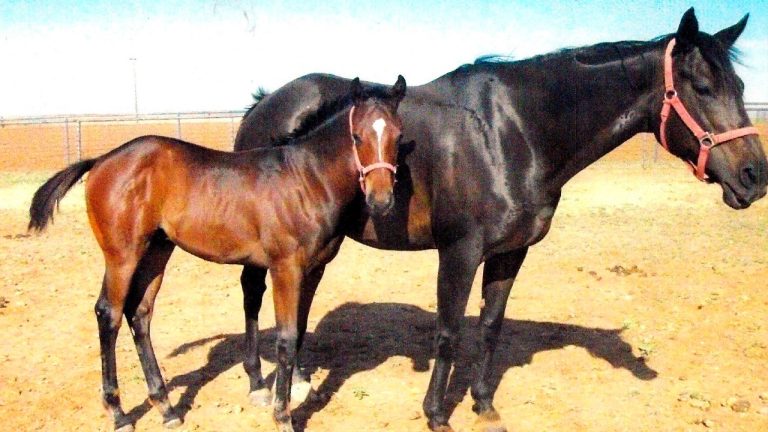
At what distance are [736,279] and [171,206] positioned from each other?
18.7 feet

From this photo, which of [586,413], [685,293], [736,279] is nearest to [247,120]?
[586,413]

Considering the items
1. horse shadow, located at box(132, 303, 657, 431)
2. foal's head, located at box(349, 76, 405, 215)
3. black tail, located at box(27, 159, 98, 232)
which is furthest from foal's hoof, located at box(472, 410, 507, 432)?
black tail, located at box(27, 159, 98, 232)

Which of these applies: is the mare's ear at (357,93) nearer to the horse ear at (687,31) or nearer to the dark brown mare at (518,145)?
the dark brown mare at (518,145)

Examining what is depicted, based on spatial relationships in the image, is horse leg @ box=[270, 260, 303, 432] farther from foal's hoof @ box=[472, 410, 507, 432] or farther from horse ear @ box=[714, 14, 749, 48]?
horse ear @ box=[714, 14, 749, 48]

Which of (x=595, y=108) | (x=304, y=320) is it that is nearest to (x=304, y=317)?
(x=304, y=320)

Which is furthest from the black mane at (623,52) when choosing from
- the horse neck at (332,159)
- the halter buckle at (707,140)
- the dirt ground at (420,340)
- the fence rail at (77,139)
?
the fence rail at (77,139)

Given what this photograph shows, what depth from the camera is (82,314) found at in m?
6.07

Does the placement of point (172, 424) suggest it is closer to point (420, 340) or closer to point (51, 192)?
point (51, 192)

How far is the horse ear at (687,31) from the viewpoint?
11.2 feet

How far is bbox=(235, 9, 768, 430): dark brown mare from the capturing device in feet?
11.4

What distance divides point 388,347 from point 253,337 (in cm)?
128

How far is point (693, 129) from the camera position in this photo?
351cm

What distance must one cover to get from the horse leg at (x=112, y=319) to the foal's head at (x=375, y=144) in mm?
1537

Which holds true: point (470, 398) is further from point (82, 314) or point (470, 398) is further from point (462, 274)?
point (82, 314)
